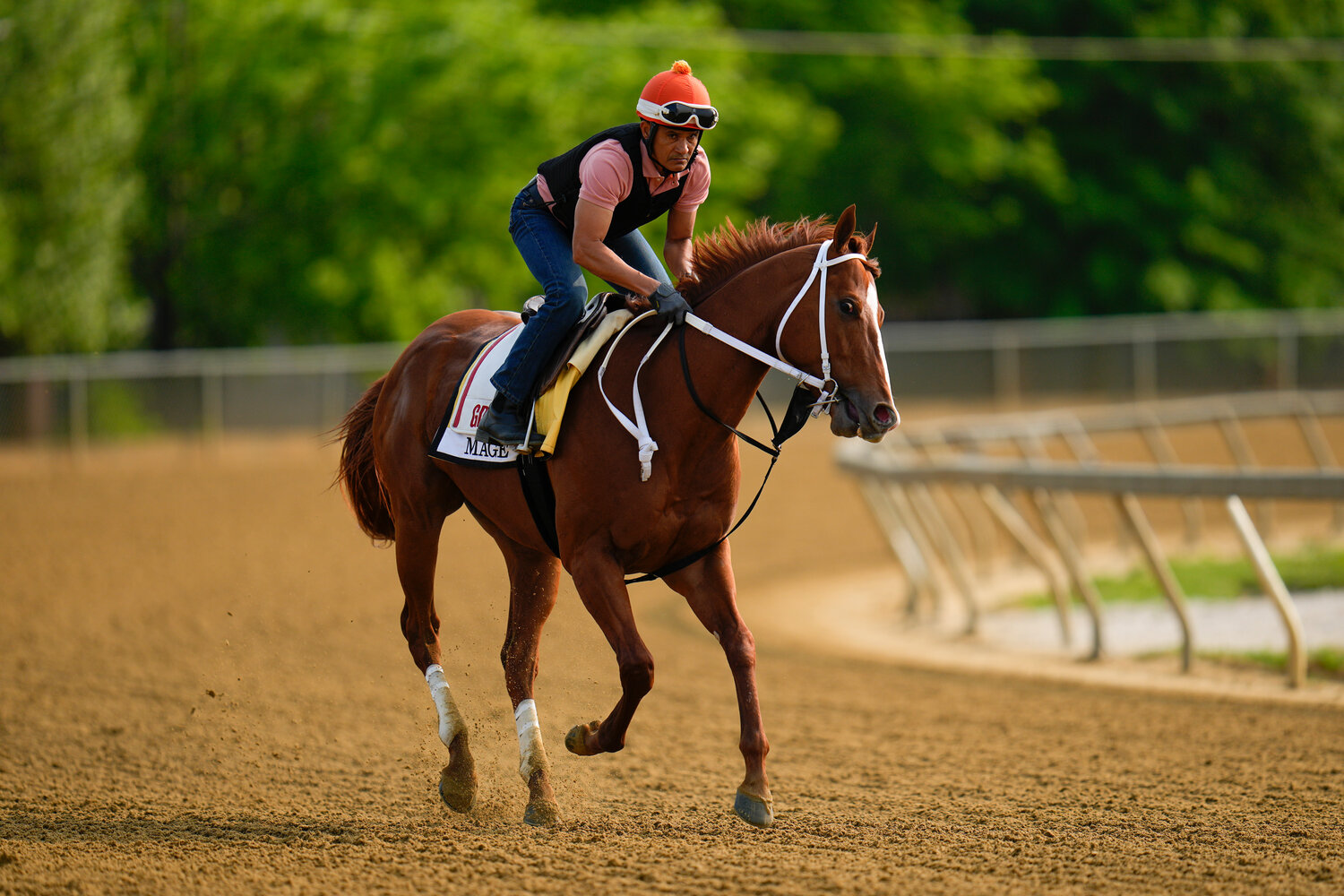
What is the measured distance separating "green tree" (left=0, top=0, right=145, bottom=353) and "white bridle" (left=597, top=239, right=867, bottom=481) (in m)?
16.8

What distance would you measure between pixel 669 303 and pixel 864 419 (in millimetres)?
829

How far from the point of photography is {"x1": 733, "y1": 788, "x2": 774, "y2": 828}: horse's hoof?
15.7ft

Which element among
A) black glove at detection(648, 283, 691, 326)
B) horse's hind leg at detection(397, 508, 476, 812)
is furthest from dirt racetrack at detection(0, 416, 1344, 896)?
black glove at detection(648, 283, 691, 326)

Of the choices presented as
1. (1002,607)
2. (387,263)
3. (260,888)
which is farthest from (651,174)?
(387,263)

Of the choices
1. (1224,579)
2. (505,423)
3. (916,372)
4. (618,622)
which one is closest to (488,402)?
(505,423)

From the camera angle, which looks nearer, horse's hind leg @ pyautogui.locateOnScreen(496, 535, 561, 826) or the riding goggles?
the riding goggles

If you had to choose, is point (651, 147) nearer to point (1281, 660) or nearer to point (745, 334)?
point (745, 334)

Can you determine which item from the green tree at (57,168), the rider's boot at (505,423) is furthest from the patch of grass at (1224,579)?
the green tree at (57,168)

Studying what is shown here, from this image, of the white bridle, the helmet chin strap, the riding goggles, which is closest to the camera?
the white bridle

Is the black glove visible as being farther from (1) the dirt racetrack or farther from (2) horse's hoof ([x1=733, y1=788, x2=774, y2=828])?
(1) the dirt racetrack

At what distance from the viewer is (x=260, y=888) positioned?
164 inches

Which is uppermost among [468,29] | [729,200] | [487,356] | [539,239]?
[468,29]

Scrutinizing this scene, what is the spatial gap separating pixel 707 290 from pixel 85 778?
3360 millimetres

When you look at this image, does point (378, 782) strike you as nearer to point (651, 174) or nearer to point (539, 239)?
point (539, 239)
